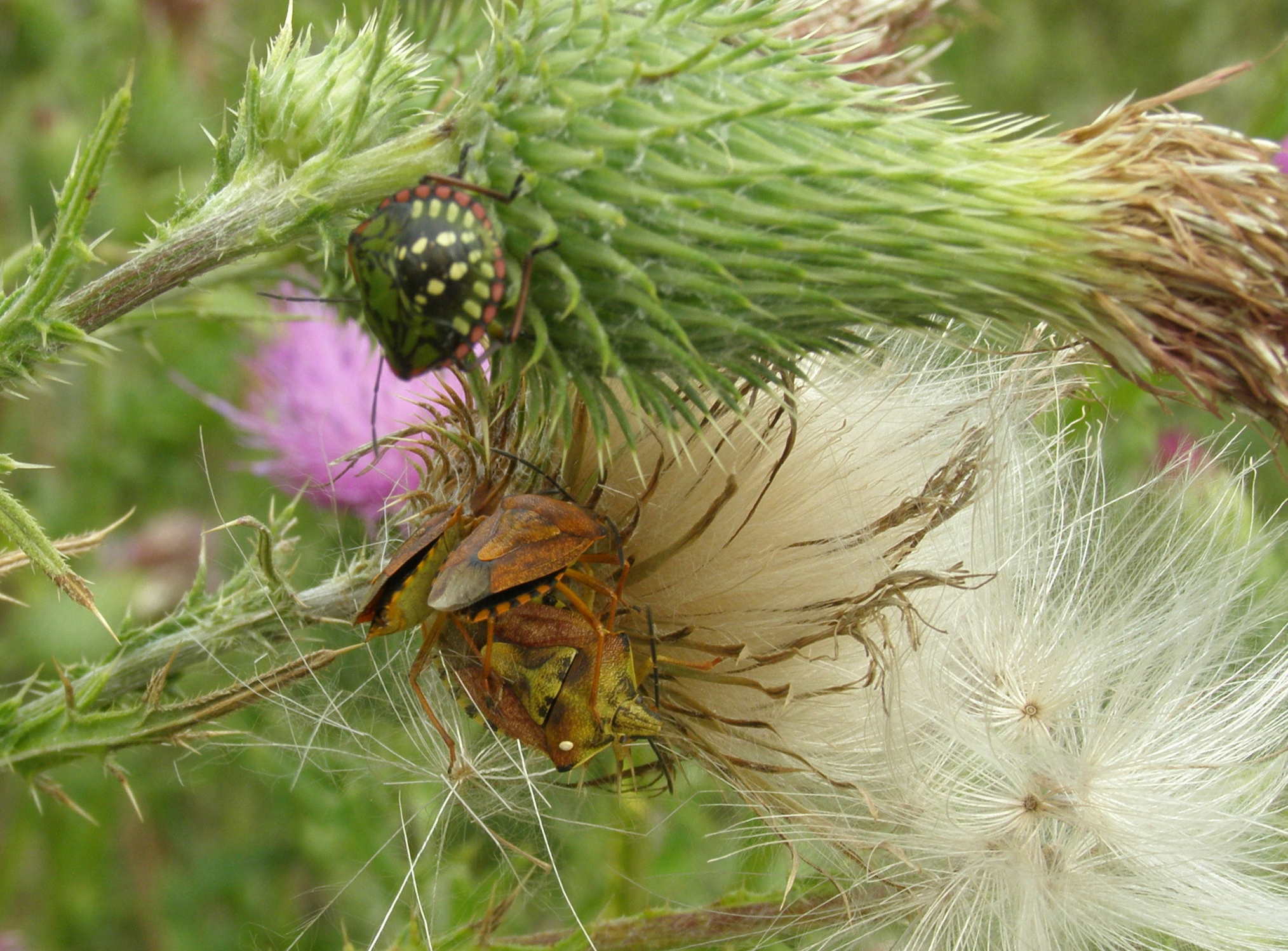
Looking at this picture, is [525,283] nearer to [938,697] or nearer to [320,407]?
[938,697]

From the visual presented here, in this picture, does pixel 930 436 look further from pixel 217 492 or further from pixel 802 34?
pixel 217 492

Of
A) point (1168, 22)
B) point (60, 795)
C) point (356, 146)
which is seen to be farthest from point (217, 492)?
point (1168, 22)

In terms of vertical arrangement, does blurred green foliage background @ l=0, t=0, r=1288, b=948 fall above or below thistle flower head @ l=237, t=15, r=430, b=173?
below

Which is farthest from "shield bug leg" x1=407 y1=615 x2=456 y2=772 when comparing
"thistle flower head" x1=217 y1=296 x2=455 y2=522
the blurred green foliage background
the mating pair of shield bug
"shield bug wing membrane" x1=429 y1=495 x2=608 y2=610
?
"thistle flower head" x1=217 y1=296 x2=455 y2=522

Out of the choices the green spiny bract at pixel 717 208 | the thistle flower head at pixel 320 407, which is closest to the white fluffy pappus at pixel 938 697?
the green spiny bract at pixel 717 208

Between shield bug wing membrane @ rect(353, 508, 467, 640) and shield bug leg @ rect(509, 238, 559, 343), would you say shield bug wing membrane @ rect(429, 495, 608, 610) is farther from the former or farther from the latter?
shield bug leg @ rect(509, 238, 559, 343)

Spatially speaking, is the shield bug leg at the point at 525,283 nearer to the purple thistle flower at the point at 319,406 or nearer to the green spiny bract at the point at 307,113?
the green spiny bract at the point at 307,113
